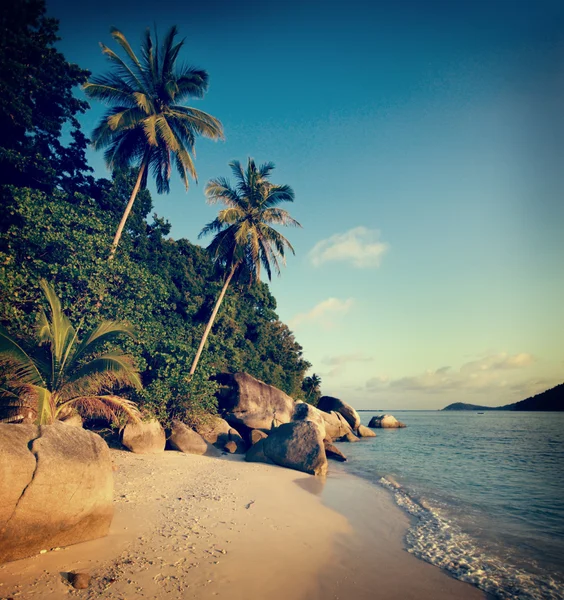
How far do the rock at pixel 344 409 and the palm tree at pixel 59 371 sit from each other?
93.5ft

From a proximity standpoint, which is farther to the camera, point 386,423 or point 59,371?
point 386,423

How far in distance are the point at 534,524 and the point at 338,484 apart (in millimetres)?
5162

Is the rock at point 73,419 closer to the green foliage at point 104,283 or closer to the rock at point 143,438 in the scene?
the rock at point 143,438

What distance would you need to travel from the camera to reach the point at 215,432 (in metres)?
16.0

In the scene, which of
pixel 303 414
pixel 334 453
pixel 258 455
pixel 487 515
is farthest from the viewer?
pixel 303 414

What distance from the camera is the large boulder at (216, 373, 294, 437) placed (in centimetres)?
1809

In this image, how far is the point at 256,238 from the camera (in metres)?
20.4

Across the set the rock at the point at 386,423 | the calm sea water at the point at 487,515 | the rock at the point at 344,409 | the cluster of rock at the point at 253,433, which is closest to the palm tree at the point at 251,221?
the cluster of rock at the point at 253,433

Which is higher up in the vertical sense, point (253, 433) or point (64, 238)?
point (64, 238)

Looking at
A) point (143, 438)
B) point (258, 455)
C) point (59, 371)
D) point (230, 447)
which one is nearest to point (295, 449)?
point (258, 455)

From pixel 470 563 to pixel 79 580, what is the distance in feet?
19.5

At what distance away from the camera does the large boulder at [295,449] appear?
12.1 meters

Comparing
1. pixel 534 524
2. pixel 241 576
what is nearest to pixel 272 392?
pixel 534 524

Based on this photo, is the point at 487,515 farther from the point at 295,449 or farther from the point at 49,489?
the point at 49,489
